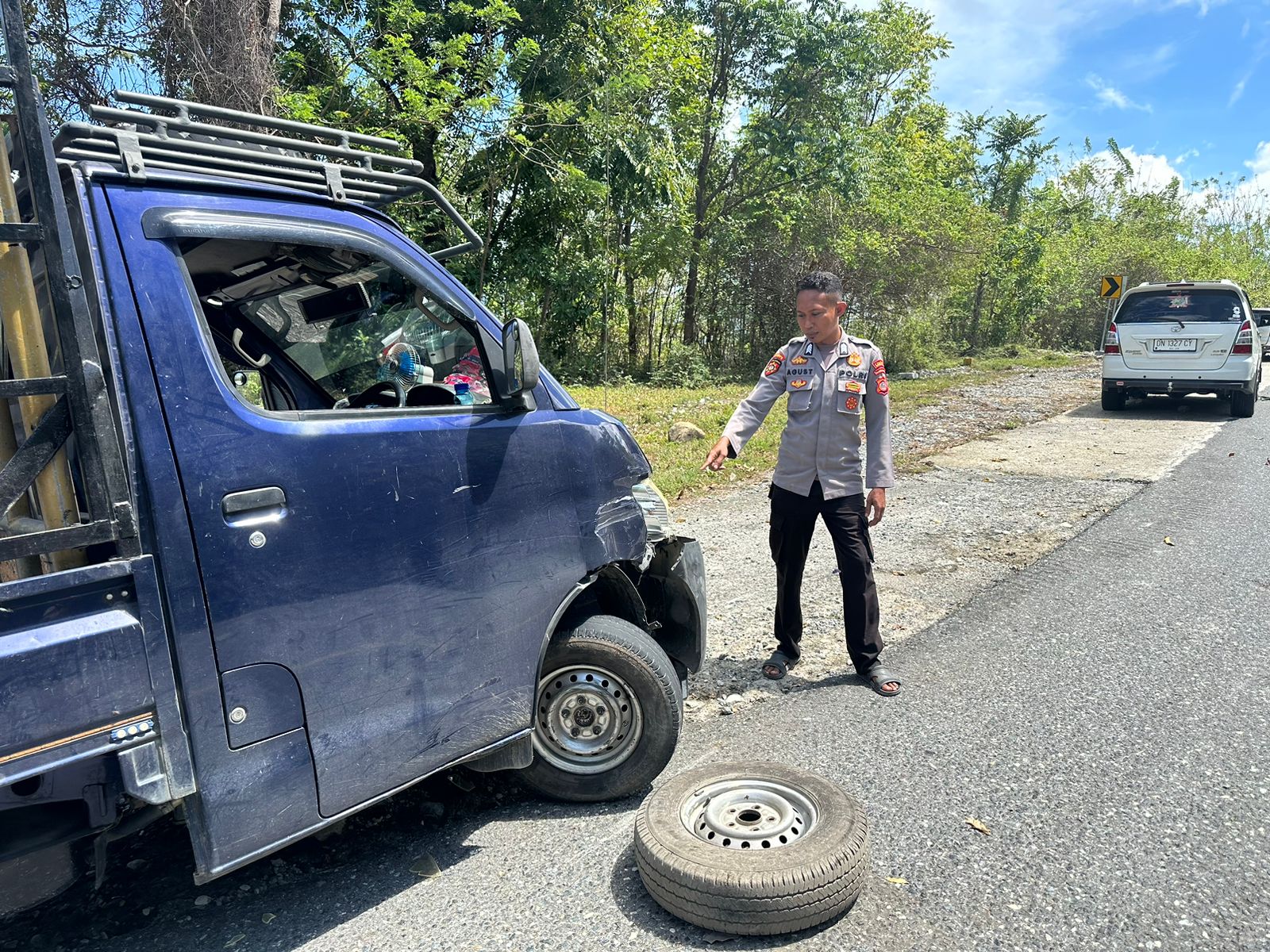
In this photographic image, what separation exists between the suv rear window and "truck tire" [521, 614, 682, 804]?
12760 mm

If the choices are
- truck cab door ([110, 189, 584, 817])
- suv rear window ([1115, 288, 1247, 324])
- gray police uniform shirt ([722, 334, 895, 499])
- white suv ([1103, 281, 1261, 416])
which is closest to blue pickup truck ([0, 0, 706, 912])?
truck cab door ([110, 189, 584, 817])

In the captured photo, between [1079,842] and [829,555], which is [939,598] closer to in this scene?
[829,555]

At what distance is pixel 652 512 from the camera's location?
3510mm

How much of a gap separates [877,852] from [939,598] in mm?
2845

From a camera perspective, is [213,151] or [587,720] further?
[587,720]

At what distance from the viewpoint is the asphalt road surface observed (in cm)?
247

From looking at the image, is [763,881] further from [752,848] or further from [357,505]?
[357,505]

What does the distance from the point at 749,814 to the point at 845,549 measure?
5.18 ft

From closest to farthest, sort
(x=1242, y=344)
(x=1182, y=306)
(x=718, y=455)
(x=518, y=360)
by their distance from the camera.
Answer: (x=518, y=360), (x=718, y=455), (x=1242, y=344), (x=1182, y=306)

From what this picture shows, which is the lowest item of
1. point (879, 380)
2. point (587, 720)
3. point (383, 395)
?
point (587, 720)

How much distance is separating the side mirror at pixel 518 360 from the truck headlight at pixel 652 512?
0.73m

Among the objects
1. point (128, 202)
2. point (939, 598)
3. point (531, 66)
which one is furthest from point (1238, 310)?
point (128, 202)

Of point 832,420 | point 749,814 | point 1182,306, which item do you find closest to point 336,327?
point 832,420

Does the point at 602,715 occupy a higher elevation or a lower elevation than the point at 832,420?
lower
